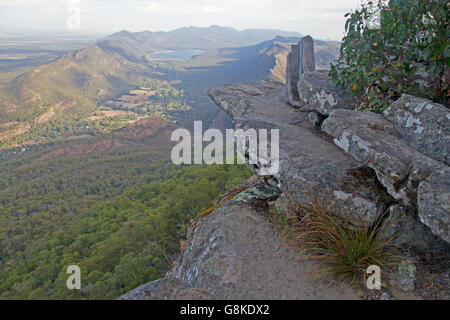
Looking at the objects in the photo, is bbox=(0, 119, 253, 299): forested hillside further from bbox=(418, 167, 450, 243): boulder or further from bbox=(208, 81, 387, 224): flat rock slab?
bbox=(418, 167, 450, 243): boulder

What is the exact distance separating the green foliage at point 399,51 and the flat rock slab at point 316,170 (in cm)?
150

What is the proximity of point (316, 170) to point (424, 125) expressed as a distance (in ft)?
6.04

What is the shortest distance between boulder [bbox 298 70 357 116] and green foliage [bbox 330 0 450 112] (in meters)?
0.33

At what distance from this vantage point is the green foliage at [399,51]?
4.80 metres

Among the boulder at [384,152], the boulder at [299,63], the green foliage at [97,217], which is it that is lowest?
the green foliage at [97,217]

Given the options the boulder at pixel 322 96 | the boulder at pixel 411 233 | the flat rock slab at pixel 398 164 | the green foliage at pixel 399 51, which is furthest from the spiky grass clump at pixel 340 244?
the boulder at pixel 322 96

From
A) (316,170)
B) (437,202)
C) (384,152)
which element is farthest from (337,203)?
(437,202)

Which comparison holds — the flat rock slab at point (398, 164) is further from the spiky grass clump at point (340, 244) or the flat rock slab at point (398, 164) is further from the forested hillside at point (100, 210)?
the forested hillside at point (100, 210)

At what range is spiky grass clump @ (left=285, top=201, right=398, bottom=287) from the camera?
12.4 ft

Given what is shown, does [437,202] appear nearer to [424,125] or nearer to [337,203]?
[337,203]

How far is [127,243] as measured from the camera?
64.0 ft

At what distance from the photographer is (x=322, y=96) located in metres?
7.45

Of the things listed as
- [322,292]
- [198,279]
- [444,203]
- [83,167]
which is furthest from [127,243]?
[83,167]

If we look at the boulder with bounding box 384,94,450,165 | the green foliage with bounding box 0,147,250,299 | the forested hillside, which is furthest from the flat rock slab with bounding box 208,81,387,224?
the green foliage with bounding box 0,147,250,299
